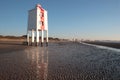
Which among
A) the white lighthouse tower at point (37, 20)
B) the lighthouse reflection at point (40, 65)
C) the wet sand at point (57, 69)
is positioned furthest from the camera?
the white lighthouse tower at point (37, 20)

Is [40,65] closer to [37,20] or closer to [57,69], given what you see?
[57,69]

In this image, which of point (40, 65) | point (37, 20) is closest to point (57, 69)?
point (40, 65)

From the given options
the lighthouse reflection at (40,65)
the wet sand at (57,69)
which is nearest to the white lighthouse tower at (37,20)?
the lighthouse reflection at (40,65)

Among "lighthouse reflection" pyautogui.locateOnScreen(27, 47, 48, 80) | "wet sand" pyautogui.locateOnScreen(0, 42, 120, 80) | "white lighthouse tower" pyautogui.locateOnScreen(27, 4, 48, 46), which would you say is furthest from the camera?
"white lighthouse tower" pyautogui.locateOnScreen(27, 4, 48, 46)

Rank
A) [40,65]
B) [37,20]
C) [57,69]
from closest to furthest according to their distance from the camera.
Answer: [57,69] < [40,65] < [37,20]

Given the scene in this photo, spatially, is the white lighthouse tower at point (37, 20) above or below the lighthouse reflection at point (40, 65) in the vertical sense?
above

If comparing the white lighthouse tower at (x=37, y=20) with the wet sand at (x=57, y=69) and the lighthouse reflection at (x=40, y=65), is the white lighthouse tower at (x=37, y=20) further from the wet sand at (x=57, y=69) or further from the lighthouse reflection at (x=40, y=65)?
the wet sand at (x=57, y=69)

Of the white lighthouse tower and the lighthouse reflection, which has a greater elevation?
the white lighthouse tower

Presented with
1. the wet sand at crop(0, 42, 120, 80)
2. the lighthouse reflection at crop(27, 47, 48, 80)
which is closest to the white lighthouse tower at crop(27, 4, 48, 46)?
the lighthouse reflection at crop(27, 47, 48, 80)

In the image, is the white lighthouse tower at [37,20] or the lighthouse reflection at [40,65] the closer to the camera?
the lighthouse reflection at [40,65]

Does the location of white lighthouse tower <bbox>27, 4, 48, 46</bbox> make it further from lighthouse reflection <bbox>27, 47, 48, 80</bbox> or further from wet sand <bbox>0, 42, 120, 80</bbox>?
wet sand <bbox>0, 42, 120, 80</bbox>

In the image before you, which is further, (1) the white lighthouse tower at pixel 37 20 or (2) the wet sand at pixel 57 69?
(1) the white lighthouse tower at pixel 37 20

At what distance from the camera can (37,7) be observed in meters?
43.9

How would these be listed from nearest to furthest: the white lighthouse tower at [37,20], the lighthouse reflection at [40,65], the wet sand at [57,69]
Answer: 1. the wet sand at [57,69]
2. the lighthouse reflection at [40,65]
3. the white lighthouse tower at [37,20]
